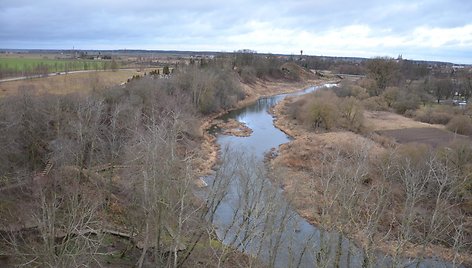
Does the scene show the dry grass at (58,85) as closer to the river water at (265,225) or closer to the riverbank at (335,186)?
the river water at (265,225)

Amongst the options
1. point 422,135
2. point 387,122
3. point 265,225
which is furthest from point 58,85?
point 422,135

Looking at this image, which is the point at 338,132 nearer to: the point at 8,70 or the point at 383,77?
the point at 383,77

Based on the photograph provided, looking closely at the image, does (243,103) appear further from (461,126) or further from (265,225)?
(265,225)

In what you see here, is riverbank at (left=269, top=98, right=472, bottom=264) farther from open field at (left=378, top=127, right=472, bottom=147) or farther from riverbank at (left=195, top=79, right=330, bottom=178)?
riverbank at (left=195, top=79, right=330, bottom=178)

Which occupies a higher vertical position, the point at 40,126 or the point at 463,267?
the point at 40,126

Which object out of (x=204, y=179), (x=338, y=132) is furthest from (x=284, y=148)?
(x=204, y=179)

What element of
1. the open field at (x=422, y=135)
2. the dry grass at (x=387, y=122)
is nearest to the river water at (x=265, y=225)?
the open field at (x=422, y=135)
